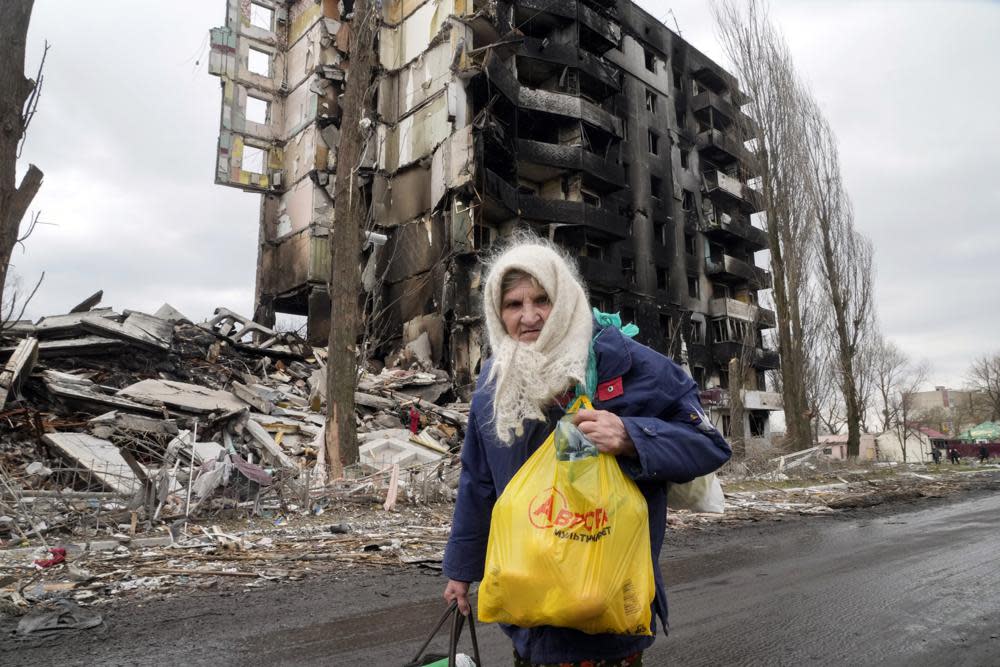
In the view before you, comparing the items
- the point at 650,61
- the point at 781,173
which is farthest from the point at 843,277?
the point at 650,61

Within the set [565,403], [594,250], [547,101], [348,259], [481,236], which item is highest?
[547,101]

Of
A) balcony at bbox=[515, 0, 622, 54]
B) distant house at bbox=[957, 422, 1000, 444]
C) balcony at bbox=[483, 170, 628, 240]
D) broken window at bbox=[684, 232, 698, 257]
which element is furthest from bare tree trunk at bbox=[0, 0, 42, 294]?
distant house at bbox=[957, 422, 1000, 444]

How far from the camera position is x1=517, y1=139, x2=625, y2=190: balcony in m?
29.6

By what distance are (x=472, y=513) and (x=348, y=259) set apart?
31.9 ft

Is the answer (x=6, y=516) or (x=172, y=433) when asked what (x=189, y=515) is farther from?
(x=172, y=433)

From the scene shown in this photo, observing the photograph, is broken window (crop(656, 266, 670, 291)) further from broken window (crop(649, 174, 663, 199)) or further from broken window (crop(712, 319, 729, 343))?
broken window (crop(712, 319, 729, 343))

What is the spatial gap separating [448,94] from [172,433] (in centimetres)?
1984

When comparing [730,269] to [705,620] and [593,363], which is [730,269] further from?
[593,363]

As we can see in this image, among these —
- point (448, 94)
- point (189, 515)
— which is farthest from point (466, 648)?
point (448, 94)

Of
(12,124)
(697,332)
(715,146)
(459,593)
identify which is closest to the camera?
(459,593)

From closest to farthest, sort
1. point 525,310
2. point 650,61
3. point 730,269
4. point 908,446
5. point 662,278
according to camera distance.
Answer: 1. point 525,310
2. point 662,278
3. point 650,61
4. point 730,269
5. point 908,446

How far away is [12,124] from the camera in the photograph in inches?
205

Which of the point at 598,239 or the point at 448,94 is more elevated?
the point at 448,94

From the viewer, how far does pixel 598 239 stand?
3412cm
